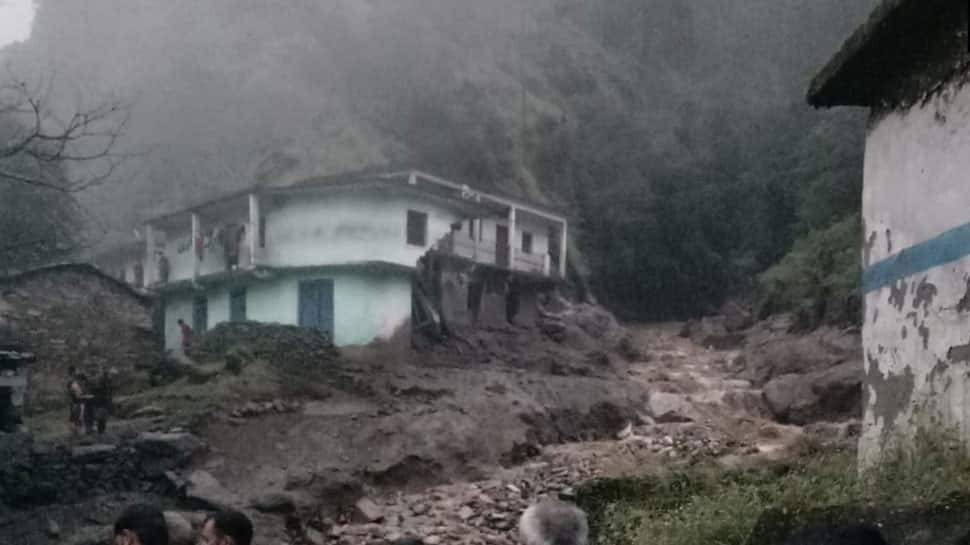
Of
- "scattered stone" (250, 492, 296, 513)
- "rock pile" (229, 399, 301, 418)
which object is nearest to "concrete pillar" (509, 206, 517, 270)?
"rock pile" (229, 399, 301, 418)

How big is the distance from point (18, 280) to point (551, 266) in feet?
34.8

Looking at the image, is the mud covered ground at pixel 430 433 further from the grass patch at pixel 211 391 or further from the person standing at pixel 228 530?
the person standing at pixel 228 530

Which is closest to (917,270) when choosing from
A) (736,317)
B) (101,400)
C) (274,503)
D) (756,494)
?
(756,494)

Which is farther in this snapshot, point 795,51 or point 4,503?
point 795,51

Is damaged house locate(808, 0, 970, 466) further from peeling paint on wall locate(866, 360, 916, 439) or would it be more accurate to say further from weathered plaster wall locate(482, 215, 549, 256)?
weathered plaster wall locate(482, 215, 549, 256)

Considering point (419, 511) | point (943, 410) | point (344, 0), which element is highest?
point (344, 0)

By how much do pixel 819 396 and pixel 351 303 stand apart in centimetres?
773

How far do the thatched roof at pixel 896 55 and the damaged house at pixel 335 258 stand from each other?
11773 mm

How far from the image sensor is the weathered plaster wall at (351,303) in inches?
656

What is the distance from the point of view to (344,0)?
30078 mm

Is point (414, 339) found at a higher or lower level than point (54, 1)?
lower

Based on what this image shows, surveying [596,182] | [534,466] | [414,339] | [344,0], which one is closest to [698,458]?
[534,466]

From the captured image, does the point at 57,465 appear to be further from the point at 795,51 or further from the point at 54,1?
the point at 54,1

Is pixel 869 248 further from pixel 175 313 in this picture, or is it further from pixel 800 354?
pixel 175 313
